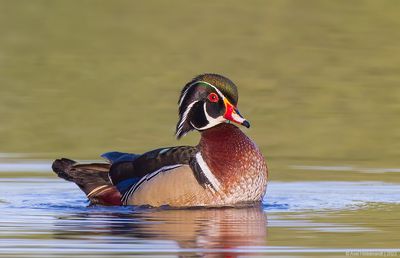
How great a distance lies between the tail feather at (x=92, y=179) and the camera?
1575 cm

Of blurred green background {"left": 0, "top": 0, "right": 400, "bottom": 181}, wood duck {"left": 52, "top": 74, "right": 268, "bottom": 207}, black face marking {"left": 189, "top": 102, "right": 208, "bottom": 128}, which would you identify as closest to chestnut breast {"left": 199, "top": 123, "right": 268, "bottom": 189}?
wood duck {"left": 52, "top": 74, "right": 268, "bottom": 207}

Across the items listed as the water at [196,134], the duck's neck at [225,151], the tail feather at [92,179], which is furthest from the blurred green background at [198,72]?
the tail feather at [92,179]

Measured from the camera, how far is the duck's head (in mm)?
15734

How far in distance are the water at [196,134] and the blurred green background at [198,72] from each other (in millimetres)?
44

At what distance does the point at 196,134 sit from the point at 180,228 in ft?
25.4

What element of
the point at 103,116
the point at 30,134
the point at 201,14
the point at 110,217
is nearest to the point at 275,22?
the point at 201,14

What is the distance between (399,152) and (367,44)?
1207 centimetres

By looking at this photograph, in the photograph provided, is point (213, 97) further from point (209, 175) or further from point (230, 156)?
point (209, 175)

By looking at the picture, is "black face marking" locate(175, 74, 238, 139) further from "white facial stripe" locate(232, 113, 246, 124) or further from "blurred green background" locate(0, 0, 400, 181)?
"blurred green background" locate(0, 0, 400, 181)

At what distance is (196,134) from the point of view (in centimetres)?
2125

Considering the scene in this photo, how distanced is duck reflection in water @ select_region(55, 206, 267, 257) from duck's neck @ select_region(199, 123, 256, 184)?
45 cm

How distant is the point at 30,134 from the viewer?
20156 millimetres

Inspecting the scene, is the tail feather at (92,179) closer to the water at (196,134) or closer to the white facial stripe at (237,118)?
the water at (196,134)

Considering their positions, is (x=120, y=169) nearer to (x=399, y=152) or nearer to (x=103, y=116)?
(x=399, y=152)
